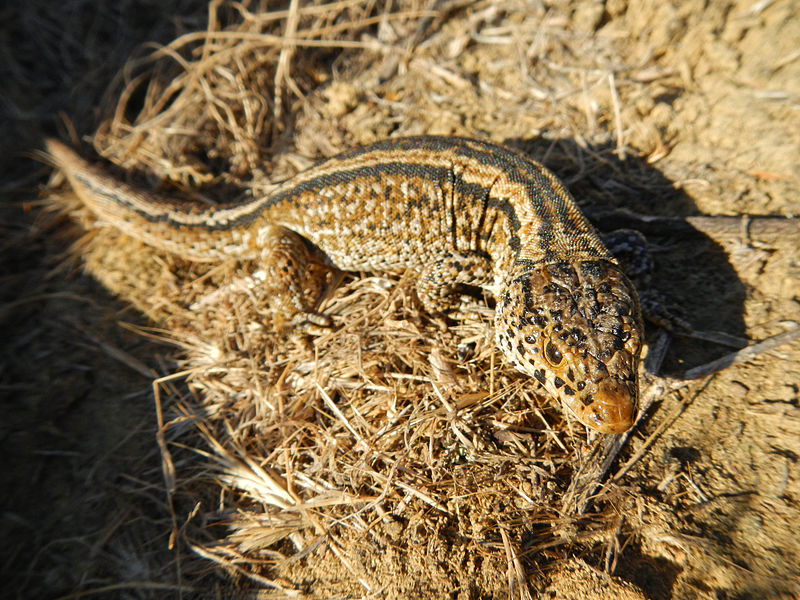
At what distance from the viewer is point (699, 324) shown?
126 inches

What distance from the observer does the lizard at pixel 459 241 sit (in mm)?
2732

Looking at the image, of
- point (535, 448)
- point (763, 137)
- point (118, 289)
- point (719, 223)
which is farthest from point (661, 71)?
point (118, 289)

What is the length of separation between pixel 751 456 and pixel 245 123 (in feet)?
19.0

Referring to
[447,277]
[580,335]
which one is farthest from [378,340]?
[580,335]

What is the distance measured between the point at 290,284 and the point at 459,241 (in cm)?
162

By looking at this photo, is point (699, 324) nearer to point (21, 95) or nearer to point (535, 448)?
point (535, 448)

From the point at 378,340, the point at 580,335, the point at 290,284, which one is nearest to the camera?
the point at 580,335

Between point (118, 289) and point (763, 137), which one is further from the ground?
point (763, 137)

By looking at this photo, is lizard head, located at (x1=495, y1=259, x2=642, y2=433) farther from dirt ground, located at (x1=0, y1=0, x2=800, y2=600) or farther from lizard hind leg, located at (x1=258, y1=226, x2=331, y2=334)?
lizard hind leg, located at (x1=258, y1=226, x2=331, y2=334)

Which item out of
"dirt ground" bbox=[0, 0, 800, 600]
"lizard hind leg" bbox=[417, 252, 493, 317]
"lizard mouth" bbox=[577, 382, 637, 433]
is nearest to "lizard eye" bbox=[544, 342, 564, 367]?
"lizard mouth" bbox=[577, 382, 637, 433]

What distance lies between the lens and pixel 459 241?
3824 mm

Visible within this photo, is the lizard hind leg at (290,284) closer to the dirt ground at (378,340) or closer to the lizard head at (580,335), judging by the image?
the dirt ground at (378,340)

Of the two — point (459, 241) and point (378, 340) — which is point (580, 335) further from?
point (378, 340)

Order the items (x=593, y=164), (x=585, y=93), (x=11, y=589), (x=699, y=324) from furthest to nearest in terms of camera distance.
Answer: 1. (x=585, y=93)
2. (x=593, y=164)
3. (x=11, y=589)
4. (x=699, y=324)
